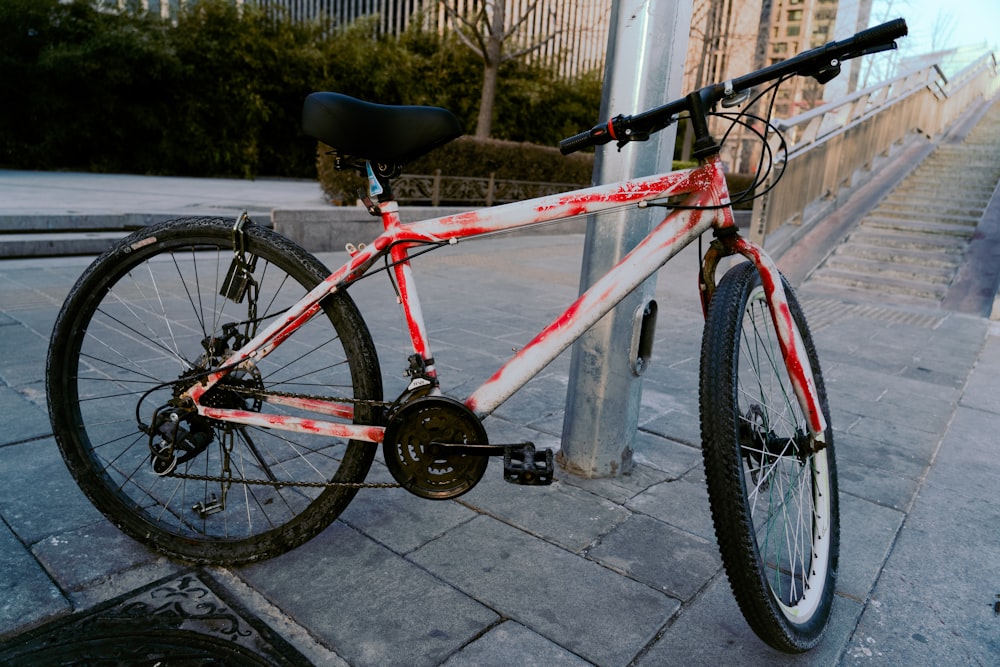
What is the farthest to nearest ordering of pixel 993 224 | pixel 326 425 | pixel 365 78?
pixel 365 78 < pixel 993 224 < pixel 326 425

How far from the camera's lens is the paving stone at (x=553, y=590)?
1790 mm

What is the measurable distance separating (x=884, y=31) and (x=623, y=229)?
108cm

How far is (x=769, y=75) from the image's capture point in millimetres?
1634

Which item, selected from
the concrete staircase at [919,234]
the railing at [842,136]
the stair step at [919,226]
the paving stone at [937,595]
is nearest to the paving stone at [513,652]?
the paving stone at [937,595]

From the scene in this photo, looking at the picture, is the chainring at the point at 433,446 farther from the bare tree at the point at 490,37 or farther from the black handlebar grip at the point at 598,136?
the bare tree at the point at 490,37

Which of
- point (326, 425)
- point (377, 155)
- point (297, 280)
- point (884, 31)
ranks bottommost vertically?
point (326, 425)

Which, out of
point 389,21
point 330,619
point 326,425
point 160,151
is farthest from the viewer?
point 389,21

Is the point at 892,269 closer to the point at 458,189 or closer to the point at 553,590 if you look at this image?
the point at 458,189

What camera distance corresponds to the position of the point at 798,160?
26.9ft

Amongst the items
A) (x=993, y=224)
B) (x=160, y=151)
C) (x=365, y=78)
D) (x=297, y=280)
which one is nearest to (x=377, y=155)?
(x=297, y=280)

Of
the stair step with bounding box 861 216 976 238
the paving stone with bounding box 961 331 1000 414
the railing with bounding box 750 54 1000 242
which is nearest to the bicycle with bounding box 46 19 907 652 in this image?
the paving stone with bounding box 961 331 1000 414

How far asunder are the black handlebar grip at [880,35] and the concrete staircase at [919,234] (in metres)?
6.91

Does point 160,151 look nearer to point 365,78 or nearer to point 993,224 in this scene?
point 365,78

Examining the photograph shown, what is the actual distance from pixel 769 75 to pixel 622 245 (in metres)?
A: 0.94
